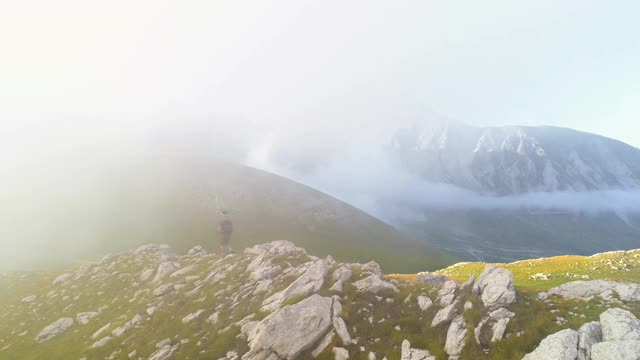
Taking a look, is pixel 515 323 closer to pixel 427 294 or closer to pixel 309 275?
pixel 427 294

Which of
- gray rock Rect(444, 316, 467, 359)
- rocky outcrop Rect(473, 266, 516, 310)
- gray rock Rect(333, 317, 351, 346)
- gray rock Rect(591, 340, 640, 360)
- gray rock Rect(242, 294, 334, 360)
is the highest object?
gray rock Rect(591, 340, 640, 360)

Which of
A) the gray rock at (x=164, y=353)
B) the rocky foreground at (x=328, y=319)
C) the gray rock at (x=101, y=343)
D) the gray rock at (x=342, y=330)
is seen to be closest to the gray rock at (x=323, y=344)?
the rocky foreground at (x=328, y=319)

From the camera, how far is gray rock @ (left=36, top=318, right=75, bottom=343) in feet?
166

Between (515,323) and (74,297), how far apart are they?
67734 millimetres

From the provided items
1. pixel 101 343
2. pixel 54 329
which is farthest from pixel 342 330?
pixel 54 329

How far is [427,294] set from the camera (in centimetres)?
3048

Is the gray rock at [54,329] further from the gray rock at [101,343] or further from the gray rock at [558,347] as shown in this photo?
the gray rock at [558,347]

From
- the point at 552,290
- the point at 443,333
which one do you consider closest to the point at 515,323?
the point at 443,333

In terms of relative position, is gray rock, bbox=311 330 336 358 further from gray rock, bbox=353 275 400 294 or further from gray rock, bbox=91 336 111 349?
gray rock, bbox=91 336 111 349

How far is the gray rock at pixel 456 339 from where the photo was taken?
22438mm

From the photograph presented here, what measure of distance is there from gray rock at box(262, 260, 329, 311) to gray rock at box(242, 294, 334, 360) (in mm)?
3535

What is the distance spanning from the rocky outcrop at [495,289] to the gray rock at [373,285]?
728cm

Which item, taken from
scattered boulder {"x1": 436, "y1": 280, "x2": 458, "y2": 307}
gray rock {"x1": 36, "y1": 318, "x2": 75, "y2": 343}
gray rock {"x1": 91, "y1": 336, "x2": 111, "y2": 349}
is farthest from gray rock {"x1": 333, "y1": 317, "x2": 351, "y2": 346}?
gray rock {"x1": 36, "y1": 318, "x2": 75, "y2": 343}

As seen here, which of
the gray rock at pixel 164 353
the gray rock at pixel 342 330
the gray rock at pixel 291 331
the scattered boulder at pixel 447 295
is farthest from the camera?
the gray rock at pixel 164 353
